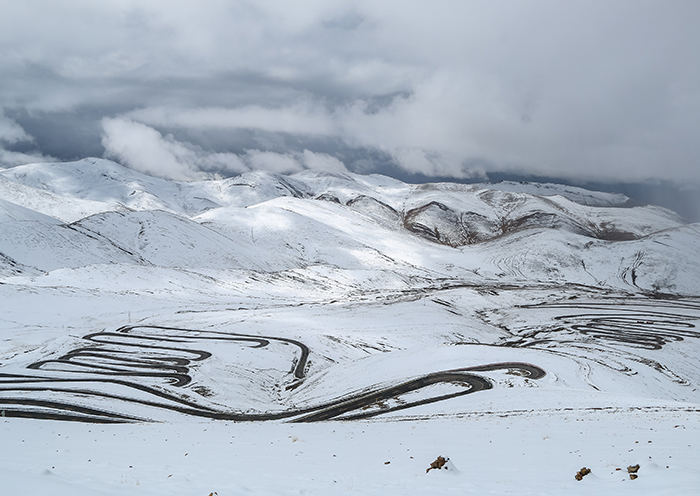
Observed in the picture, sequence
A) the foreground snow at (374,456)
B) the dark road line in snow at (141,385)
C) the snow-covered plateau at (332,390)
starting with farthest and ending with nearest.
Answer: the dark road line in snow at (141,385) < the snow-covered plateau at (332,390) < the foreground snow at (374,456)

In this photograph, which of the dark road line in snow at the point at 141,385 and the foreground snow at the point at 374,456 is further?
the dark road line in snow at the point at 141,385

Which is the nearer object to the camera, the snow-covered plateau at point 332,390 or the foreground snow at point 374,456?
the foreground snow at point 374,456

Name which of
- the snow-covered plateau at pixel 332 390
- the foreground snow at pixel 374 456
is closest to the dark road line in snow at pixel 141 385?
the snow-covered plateau at pixel 332 390

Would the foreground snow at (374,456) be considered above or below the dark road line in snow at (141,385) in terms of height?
above

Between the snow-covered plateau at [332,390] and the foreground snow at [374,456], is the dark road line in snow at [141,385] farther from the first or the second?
the foreground snow at [374,456]

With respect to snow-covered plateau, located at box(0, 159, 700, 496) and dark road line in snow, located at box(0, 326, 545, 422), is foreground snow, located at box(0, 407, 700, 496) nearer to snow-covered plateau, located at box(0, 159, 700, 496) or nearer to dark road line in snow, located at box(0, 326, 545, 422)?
snow-covered plateau, located at box(0, 159, 700, 496)

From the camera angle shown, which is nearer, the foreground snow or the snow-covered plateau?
the foreground snow

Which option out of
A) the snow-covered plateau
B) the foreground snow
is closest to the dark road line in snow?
the snow-covered plateau

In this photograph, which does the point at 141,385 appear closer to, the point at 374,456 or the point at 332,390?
the point at 332,390

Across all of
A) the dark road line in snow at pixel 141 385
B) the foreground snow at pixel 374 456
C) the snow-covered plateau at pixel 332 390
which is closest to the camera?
the foreground snow at pixel 374 456

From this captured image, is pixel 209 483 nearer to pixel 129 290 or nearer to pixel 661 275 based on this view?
pixel 129 290

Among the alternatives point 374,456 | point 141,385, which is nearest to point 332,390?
point 141,385

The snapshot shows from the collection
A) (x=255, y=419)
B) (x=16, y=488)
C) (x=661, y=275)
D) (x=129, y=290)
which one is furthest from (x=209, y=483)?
(x=661, y=275)

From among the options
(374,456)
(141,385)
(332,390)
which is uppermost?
(374,456)
